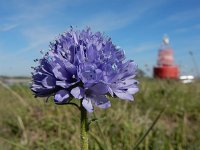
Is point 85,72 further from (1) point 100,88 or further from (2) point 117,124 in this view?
(2) point 117,124

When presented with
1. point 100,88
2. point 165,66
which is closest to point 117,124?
point 100,88

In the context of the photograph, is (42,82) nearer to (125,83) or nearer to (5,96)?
(125,83)

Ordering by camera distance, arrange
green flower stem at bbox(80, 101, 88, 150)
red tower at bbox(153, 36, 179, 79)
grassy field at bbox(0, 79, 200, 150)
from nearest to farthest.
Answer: green flower stem at bbox(80, 101, 88, 150)
grassy field at bbox(0, 79, 200, 150)
red tower at bbox(153, 36, 179, 79)

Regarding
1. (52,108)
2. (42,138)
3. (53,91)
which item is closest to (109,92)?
(53,91)

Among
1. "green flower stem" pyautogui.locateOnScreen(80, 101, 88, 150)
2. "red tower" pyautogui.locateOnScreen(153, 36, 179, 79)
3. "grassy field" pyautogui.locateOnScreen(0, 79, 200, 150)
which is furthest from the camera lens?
"red tower" pyautogui.locateOnScreen(153, 36, 179, 79)

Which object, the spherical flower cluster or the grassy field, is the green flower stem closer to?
the spherical flower cluster

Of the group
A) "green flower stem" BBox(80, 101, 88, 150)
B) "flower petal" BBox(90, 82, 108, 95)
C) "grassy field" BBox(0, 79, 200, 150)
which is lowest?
"grassy field" BBox(0, 79, 200, 150)

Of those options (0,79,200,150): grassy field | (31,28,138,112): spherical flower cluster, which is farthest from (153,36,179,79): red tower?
(31,28,138,112): spherical flower cluster

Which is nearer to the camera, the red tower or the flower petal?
the flower petal
